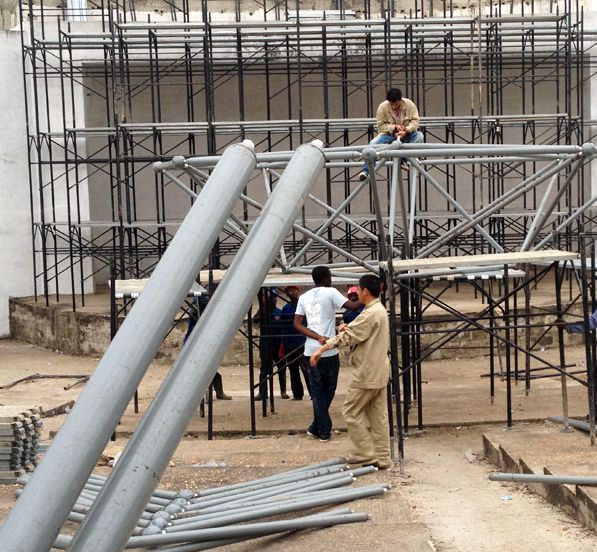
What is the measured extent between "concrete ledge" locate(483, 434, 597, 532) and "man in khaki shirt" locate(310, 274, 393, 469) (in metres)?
1.05

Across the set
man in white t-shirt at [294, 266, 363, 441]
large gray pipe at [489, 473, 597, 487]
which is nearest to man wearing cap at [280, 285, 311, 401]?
man in white t-shirt at [294, 266, 363, 441]

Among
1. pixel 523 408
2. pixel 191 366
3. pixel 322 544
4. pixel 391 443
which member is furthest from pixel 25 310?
pixel 191 366

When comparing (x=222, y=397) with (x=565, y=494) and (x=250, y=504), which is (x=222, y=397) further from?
(x=565, y=494)

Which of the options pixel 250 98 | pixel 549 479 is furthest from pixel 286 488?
pixel 250 98

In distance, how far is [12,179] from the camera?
21.0 m

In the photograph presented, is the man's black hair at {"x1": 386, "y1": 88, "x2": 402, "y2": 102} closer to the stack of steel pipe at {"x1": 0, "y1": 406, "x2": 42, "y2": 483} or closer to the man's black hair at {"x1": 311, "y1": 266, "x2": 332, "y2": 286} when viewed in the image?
the man's black hair at {"x1": 311, "y1": 266, "x2": 332, "y2": 286}

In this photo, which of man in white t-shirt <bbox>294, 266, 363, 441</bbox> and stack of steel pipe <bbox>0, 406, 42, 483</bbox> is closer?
stack of steel pipe <bbox>0, 406, 42, 483</bbox>

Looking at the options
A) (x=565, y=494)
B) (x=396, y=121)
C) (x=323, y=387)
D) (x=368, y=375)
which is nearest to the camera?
(x=565, y=494)

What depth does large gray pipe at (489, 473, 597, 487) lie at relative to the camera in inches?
332

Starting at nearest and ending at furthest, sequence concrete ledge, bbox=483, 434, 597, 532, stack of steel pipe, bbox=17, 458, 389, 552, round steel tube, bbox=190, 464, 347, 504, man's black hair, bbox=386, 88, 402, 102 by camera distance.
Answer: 1. stack of steel pipe, bbox=17, 458, 389, 552
2. concrete ledge, bbox=483, 434, 597, 532
3. round steel tube, bbox=190, 464, 347, 504
4. man's black hair, bbox=386, 88, 402, 102

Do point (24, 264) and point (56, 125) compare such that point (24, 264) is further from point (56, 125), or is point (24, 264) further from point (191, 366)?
point (191, 366)

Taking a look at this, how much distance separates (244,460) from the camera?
1063 cm

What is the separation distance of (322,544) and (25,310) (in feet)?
45.8

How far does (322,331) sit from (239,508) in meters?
3.59
